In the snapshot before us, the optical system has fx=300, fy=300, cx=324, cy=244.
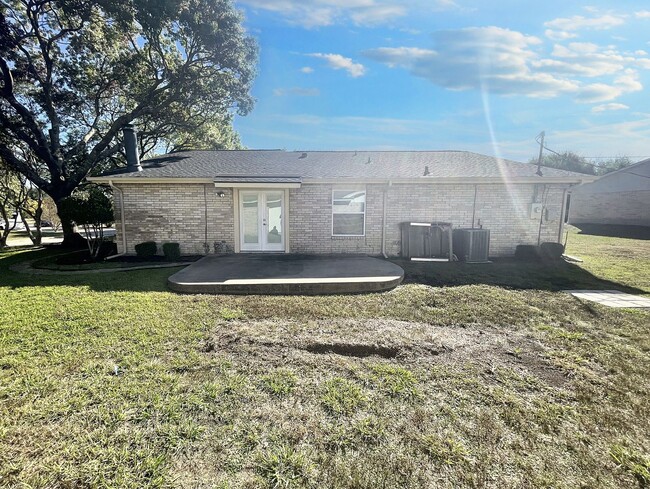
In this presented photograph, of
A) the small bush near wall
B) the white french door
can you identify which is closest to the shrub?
the small bush near wall

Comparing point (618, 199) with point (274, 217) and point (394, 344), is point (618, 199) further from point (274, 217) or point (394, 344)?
point (394, 344)

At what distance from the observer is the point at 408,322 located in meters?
4.78

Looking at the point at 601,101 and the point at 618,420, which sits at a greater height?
the point at 601,101

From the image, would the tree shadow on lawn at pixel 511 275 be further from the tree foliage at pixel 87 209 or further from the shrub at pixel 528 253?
the tree foliage at pixel 87 209

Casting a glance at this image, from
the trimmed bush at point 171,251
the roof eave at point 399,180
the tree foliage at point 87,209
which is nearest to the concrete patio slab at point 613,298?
the roof eave at point 399,180

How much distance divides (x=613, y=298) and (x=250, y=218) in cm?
942

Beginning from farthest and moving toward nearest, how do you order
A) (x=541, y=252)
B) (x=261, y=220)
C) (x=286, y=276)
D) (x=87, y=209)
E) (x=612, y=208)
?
(x=612, y=208), (x=261, y=220), (x=541, y=252), (x=87, y=209), (x=286, y=276)

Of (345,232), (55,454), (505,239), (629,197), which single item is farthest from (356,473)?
(629,197)

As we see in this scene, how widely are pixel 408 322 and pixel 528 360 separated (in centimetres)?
161

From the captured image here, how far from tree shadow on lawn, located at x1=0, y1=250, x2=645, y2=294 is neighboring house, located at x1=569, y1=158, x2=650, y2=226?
20468mm

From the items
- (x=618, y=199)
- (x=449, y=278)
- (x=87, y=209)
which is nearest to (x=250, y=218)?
(x=87, y=209)

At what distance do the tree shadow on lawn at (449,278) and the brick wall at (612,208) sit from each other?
68.0ft

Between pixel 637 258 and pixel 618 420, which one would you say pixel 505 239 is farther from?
pixel 618 420

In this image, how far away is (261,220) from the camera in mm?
9992
